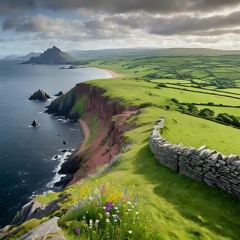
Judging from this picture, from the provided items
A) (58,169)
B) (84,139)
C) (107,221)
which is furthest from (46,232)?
(84,139)

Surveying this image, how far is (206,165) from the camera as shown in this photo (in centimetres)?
1792

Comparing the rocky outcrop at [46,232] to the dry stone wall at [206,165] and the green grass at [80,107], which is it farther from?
the green grass at [80,107]

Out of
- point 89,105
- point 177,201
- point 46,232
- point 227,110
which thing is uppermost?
point 46,232

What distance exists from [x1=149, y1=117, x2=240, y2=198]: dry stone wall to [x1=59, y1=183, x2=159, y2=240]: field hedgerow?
6158 mm

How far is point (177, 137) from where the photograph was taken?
3859cm

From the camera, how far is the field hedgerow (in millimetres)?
11023

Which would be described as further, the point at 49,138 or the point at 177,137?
the point at 49,138

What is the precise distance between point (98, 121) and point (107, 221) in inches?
4004

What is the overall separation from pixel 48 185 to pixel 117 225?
60222 millimetres

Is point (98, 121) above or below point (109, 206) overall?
below

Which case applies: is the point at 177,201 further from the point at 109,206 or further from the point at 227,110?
the point at 227,110

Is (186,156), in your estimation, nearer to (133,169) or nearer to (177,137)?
(133,169)

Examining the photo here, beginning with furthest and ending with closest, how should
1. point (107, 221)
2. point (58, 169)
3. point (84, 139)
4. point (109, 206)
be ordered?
1. point (84, 139)
2. point (58, 169)
3. point (109, 206)
4. point (107, 221)

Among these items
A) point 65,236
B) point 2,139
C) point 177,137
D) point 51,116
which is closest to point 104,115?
point 2,139
